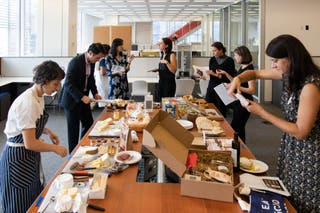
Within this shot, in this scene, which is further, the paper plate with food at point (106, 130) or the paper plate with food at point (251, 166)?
the paper plate with food at point (106, 130)

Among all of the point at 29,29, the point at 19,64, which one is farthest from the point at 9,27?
the point at 19,64

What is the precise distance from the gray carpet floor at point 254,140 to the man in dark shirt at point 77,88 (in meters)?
0.66

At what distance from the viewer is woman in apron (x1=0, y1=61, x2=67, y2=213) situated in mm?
1732

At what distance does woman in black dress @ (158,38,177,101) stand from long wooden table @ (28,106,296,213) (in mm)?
3337

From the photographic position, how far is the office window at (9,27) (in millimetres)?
6820

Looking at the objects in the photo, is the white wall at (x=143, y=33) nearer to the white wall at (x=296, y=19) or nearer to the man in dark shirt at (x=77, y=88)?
the white wall at (x=296, y=19)

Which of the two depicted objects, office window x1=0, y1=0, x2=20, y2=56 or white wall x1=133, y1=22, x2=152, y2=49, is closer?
office window x1=0, y1=0, x2=20, y2=56

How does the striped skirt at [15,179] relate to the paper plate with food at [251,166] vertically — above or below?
below

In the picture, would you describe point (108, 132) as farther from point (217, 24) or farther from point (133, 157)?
point (217, 24)

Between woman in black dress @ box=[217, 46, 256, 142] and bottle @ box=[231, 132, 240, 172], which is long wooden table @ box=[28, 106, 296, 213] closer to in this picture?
bottle @ box=[231, 132, 240, 172]

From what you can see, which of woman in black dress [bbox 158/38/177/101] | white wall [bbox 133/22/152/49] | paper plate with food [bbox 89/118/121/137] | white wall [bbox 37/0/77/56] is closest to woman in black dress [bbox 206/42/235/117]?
woman in black dress [bbox 158/38/177/101]

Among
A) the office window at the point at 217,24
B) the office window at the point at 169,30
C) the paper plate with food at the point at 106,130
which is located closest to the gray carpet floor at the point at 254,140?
the paper plate with food at the point at 106,130

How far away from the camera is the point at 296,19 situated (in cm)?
757

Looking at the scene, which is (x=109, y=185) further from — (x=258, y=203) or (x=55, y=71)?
(x=55, y=71)
